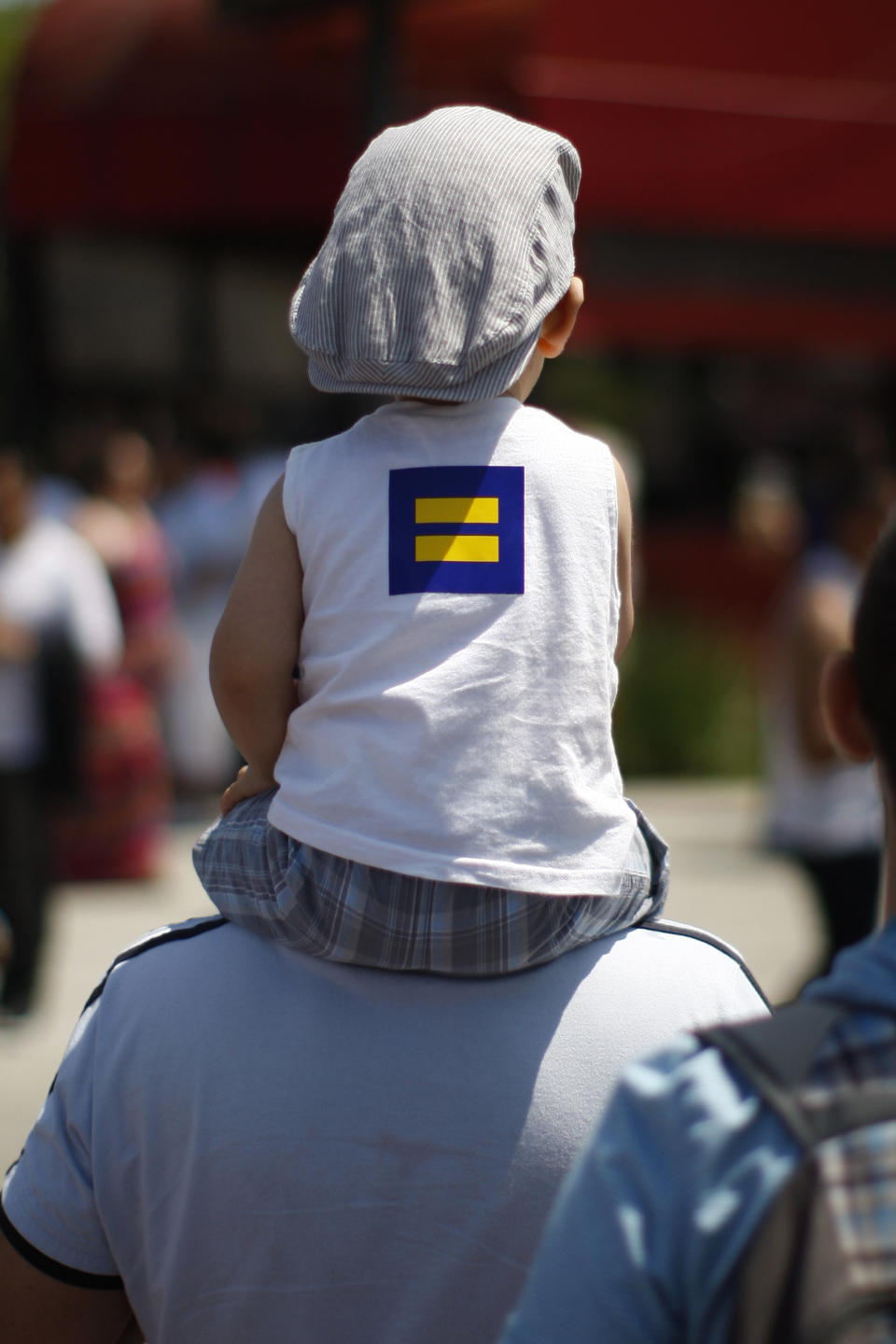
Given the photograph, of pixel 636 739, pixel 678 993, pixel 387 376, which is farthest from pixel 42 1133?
pixel 636 739

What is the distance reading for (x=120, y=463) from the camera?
8.45 meters

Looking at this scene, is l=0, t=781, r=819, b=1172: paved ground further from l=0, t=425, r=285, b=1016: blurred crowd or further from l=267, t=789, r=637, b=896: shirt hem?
l=267, t=789, r=637, b=896: shirt hem

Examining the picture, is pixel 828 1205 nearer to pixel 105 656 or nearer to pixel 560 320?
pixel 560 320

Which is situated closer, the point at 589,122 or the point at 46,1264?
the point at 46,1264

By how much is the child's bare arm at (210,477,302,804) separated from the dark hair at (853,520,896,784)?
64 centimetres

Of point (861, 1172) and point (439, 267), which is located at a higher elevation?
point (439, 267)

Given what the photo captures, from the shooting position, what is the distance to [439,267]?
1564 mm

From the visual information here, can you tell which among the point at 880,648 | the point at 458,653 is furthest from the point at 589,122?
the point at 880,648

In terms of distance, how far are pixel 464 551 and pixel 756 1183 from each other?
0.72 metres

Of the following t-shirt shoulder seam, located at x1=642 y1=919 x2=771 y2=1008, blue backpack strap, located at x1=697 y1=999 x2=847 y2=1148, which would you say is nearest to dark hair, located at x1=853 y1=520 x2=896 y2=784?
blue backpack strap, located at x1=697 y1=999 x2=847 y2=1148

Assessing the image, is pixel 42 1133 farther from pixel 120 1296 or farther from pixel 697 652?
pixel 697 652

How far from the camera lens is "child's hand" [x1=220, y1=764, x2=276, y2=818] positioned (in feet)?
5.60

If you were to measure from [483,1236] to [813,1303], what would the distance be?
602mm

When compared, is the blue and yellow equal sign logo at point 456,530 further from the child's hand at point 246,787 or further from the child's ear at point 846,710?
the child's ear at point 846,710
